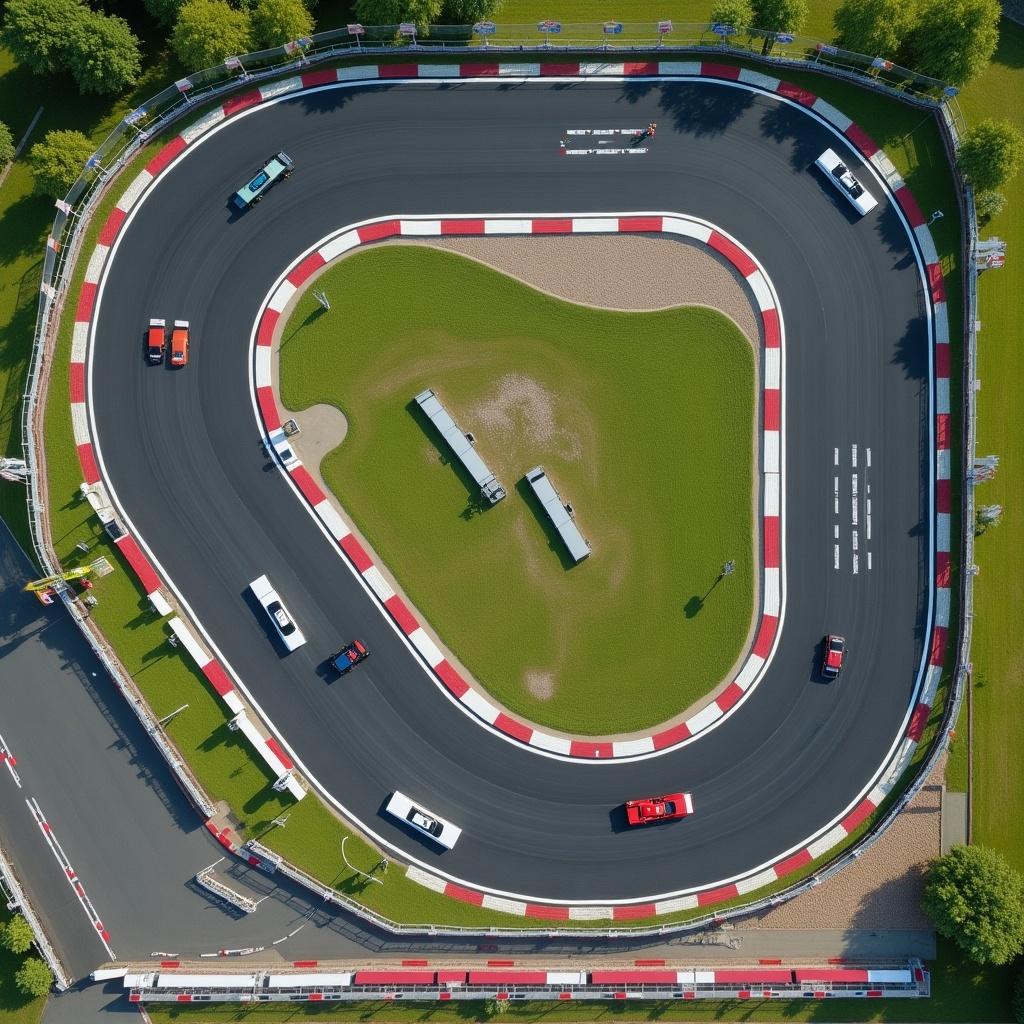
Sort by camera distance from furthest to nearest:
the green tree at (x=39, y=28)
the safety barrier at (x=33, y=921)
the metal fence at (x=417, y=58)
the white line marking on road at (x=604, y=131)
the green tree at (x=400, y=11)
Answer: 1. the white line marking on road at (x=604, y=131)
2. the metal fence at (x=417, y=58)
3. the safety barrier at (x=33, y=921)
4. the green tree at (x=400, y=11)
5. the green tree at (x=39, y=28)

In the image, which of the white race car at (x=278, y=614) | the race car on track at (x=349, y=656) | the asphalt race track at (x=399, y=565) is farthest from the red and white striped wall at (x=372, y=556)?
the white race car at (x=278, y=614)

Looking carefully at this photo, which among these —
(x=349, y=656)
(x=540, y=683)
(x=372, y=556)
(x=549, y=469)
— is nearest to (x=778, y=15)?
(x=549, y=469)

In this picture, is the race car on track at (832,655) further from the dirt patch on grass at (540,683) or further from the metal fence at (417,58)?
the dirt patch on grass at (540,683)

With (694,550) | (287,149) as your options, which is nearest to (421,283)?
(287,149)

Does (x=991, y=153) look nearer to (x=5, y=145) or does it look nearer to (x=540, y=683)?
(x=540, y=683)

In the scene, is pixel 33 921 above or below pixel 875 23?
below

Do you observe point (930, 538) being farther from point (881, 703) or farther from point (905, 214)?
point (905, 214)

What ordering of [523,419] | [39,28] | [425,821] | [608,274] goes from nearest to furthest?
1. [39,28]
2. [425,821]
3. [523,419]
4. [608,274]
